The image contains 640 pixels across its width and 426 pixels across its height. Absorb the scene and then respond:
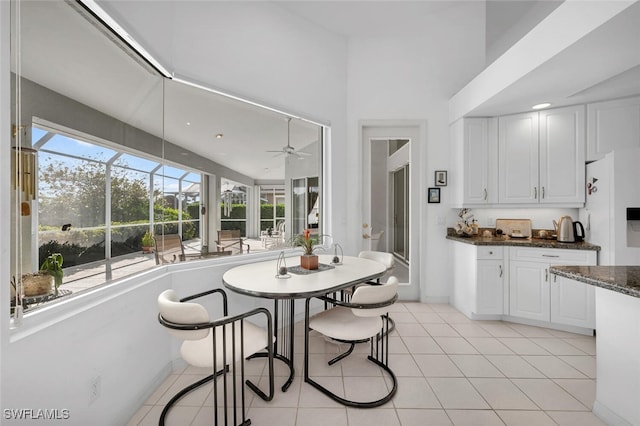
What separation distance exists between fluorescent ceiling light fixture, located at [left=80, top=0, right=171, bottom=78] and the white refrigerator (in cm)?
401

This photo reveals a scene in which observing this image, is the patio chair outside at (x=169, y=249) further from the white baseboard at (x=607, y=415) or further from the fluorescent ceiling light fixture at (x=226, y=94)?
the white baseboard at (x=607, y=415)

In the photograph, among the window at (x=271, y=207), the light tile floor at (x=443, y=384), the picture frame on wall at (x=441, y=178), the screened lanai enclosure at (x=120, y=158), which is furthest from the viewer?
the picture frame on wall at (x=441, y=178)

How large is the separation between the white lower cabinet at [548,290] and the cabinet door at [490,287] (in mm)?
105

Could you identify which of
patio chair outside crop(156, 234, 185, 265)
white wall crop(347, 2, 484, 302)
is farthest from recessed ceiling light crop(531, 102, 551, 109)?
patio chair outside crop(156, 234, 185, 265)

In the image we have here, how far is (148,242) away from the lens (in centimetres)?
211

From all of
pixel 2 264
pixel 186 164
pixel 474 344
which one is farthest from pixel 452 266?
pixel 2 264

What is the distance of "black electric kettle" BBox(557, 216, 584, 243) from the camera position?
117 inches

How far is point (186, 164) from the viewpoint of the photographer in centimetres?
238

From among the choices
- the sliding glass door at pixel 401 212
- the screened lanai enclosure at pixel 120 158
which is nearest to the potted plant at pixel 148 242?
the screened lanai enclosure at pixel 120 158

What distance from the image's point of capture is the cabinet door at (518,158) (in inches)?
126

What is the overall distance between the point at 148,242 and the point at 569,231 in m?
4.05

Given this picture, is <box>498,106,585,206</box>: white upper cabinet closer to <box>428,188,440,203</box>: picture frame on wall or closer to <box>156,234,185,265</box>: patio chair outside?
<box>428,188,440,203</box>: picture frame on wall

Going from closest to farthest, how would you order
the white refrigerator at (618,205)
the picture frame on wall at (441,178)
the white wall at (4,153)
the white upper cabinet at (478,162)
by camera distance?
1. the white wall at (4,153)
2. the white refrigerator at (618,205)
3. the white upper cabinet at (478,162)
4. the picture frame on wall at (441,178)

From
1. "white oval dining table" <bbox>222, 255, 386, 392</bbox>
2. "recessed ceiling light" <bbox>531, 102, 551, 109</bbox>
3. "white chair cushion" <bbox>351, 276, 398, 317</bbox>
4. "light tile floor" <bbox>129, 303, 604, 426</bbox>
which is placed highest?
"recessed ceiling light" <bbox>531, 102, 551, 109</bbox>
